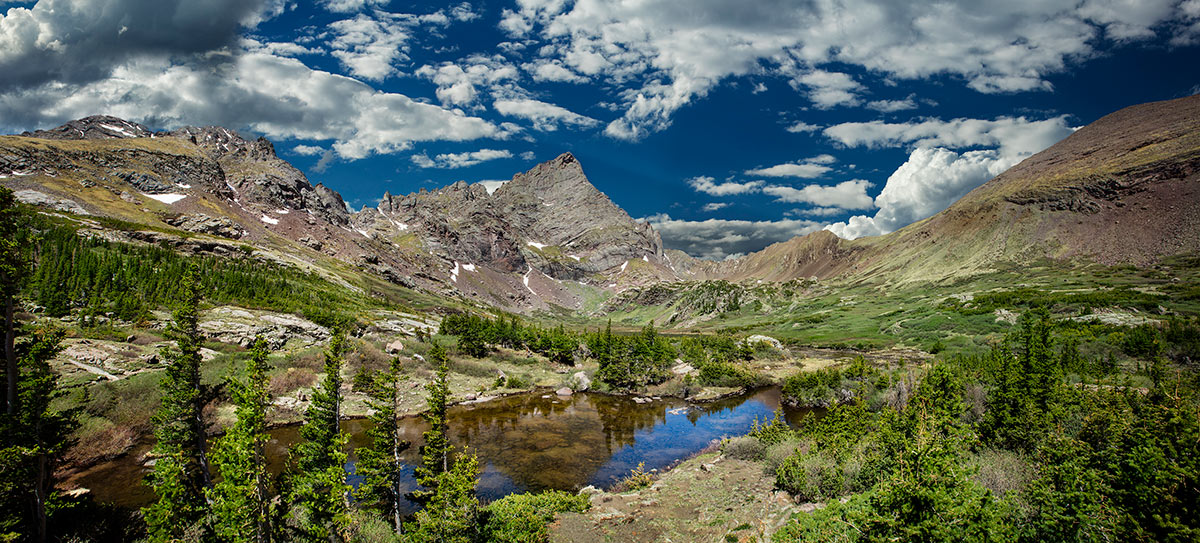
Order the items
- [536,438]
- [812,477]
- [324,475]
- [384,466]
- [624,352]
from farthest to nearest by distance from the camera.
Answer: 1. [624,352]
2. [536,438]
3. [812,477]
4. [384,466]
5. [324,475]

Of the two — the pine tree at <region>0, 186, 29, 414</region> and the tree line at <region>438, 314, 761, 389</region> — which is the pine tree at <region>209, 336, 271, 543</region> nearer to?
the pine tree at <region>0, 186, 29, 414</region>

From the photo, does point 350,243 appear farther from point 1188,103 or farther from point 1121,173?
point 1188,103

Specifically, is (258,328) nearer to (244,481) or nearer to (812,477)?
(244,481)

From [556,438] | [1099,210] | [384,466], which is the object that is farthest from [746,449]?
[1099,210]

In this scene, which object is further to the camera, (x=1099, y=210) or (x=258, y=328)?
(x=1099, y=210)

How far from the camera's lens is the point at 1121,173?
152 metres

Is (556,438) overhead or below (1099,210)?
below

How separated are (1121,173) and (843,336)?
135718 mm

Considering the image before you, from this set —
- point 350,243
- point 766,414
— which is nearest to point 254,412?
point 766,414

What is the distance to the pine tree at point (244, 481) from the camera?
13469mm

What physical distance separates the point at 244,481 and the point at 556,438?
3072 centimetres

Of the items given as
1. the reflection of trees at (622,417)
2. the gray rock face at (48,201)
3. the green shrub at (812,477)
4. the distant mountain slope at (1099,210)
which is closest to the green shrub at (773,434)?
the green shrub at (812,477)

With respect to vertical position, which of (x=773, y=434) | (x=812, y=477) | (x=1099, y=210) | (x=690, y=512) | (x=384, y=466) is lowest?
(x=690, y=512)

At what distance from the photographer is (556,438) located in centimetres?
4247
